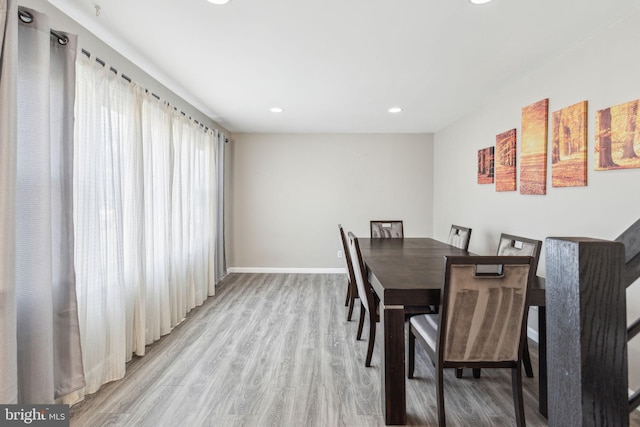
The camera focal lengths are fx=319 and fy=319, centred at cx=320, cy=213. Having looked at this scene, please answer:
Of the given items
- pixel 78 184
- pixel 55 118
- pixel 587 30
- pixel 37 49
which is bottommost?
pixel 78 184

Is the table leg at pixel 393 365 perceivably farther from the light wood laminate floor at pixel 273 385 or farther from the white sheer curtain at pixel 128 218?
the white sheer curtain at pixel 128 218

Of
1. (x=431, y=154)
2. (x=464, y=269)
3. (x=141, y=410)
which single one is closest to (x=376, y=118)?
(x=431, y=154)

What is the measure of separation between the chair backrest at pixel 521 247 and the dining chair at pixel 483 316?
0.57m

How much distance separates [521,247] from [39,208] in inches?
126

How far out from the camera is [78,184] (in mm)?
1972

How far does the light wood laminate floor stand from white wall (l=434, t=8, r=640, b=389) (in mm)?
1039

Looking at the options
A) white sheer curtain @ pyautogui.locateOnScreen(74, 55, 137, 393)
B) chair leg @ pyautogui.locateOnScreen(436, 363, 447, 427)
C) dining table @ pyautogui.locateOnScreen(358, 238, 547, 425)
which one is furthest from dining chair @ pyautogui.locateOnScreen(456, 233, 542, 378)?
white sheer curtain @ pyautogui.locateOnScreen(74, 55, 137, 393)


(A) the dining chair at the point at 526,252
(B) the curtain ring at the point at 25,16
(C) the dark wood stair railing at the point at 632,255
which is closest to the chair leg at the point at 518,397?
(A) the dining chair at the point at 526,252

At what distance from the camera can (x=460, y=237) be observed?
3479mm

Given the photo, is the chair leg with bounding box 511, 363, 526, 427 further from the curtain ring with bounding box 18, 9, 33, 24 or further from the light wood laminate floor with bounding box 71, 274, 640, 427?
the curtain ring with bounding box 18, 9, 33, 24

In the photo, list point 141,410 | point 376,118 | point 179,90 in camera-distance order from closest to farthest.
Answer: point 141,410 → point 179,90 → point 376,118

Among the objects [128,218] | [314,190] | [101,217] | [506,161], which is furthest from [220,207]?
[506,161]

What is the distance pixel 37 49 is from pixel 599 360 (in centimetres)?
246

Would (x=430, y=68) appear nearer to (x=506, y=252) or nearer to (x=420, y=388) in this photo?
(x=506, y=252)
